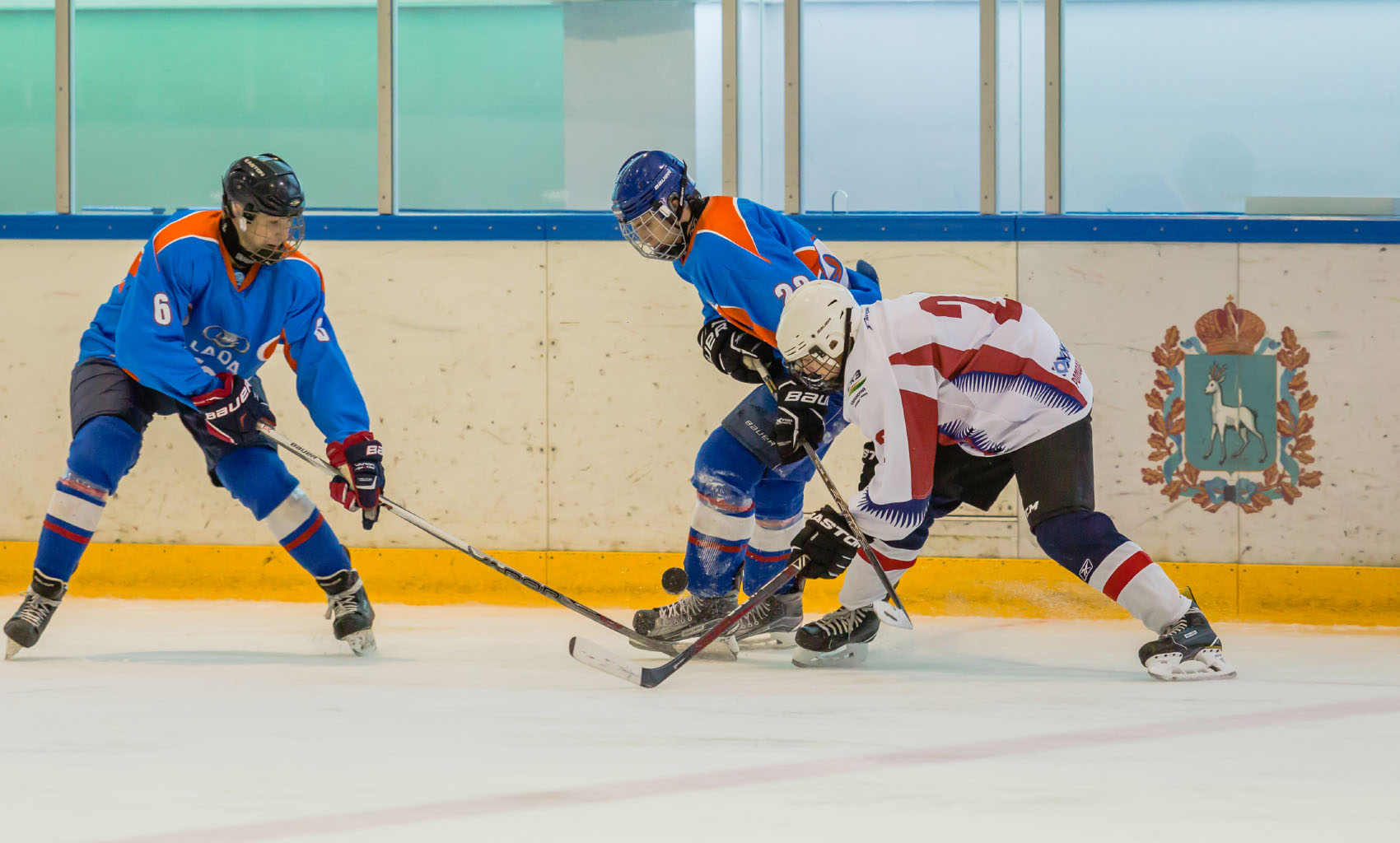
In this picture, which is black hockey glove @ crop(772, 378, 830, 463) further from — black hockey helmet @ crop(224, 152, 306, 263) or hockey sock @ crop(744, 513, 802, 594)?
black hockey helmet @ crop(224, 152, 306, 263)

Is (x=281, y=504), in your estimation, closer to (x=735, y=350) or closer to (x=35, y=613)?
(x=35, y=613)

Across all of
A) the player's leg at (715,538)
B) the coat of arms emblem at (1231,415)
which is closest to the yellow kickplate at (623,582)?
the coat of arms emblem at (1231,415)

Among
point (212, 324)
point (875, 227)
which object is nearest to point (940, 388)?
point (875, 227)

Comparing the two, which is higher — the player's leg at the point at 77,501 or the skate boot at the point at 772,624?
the player's leg at the point at 77,501

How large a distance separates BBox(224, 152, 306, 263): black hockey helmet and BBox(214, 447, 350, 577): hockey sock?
47 cm

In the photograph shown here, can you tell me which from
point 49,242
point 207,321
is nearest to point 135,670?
point 207,321

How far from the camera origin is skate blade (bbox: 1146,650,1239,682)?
2904 millimetres

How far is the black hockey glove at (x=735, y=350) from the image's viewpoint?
10.5 feet

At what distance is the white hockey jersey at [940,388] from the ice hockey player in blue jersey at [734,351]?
31 cm

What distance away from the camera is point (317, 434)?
4301 millimetres

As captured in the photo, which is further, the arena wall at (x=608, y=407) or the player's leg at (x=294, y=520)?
the arena wall at (x=608, y=407)

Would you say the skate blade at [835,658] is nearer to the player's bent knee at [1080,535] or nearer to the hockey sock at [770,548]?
the hockey sock at [770,548]

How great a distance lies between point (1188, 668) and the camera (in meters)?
2.91

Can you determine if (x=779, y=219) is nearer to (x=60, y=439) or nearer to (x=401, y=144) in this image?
(x=401, y=144)
